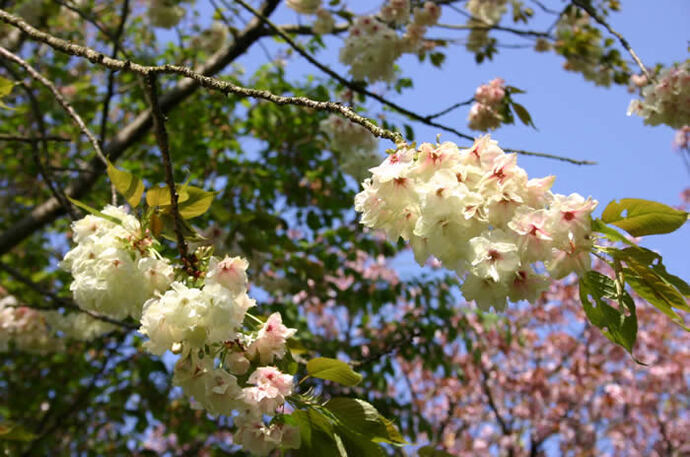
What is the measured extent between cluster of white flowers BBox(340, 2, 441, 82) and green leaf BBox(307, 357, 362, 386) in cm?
234

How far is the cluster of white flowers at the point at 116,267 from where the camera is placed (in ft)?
3.17

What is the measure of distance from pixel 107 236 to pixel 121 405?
10.2 ft

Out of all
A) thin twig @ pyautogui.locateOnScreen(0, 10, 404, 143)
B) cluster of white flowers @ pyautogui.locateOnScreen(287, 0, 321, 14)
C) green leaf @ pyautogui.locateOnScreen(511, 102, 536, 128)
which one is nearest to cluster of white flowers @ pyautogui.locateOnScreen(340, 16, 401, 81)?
cluster of white flowers @ pyautogui.locateOnScreen(287, 0, 321, 14)

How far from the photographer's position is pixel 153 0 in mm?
4422

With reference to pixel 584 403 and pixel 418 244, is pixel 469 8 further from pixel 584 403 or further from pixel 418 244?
pixel 584 403

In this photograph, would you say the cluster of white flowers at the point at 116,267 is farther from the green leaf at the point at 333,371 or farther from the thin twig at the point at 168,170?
the green leaf at the point at 333,371

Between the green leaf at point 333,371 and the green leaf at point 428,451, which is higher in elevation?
the green leaf at point 333,371

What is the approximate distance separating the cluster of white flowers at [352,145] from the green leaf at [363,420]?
239 centimetres

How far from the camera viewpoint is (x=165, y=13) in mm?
4438

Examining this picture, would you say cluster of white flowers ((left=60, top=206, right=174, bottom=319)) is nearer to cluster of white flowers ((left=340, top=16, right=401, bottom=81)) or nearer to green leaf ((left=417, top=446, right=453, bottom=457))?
green leaf ((left=417, top=446, right=453, bottom=457))

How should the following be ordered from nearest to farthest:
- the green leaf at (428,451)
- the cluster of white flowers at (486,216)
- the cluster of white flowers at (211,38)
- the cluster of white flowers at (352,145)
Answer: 1. the cluster of white flowers at (486,216)
2. the green leaf at (428,451)
3. the cluster of white flowers at (352,145)
4. the cluster of white flowers at (211,38)

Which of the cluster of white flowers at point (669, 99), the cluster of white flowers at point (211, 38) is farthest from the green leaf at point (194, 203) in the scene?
the cluster of white flowers at point (211, 38)

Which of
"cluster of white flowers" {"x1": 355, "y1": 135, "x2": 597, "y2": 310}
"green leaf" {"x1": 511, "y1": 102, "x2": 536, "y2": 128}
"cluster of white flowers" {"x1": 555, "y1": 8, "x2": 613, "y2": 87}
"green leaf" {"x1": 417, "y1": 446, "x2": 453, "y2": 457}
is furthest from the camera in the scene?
"cluster of white flowers" {"x1": 555, "y1": 8, "x2": 613, "y2": 87}

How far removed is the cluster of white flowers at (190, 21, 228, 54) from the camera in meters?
5.11
